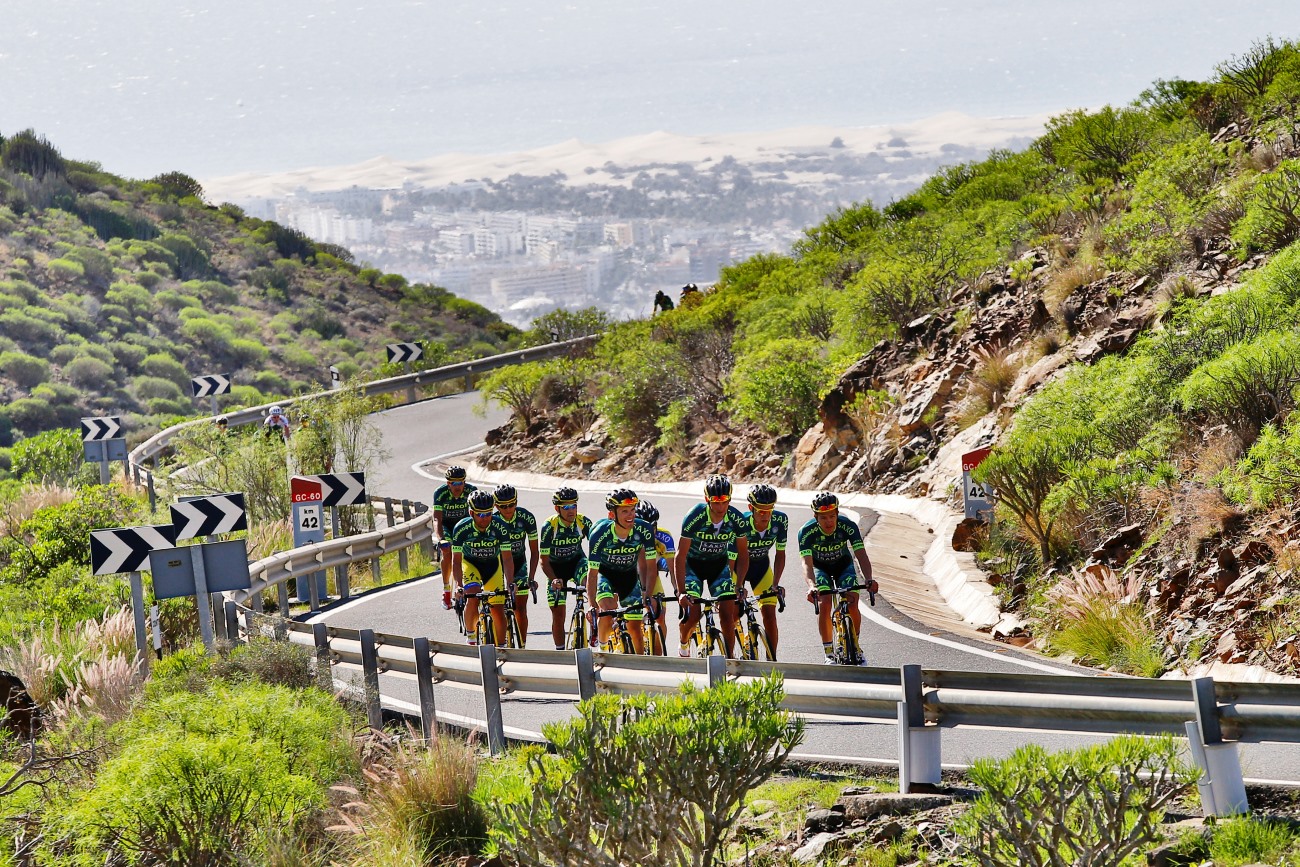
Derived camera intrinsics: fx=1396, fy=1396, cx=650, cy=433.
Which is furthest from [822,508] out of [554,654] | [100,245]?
→ [100,245]

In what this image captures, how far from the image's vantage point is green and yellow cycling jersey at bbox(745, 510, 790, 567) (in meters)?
12.2

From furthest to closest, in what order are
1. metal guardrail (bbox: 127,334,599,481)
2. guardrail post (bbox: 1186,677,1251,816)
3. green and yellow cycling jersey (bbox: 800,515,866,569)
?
metal guardrail (bbox: 127,334,599,481), green and yellow cycling jersey (bbox: 800,515,866,569), guardrail post (bbox: 1186,677,1251,816)

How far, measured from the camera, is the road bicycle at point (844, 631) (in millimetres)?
11812

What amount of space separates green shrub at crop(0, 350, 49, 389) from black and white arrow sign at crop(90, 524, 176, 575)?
133ft

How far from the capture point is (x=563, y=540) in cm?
1333

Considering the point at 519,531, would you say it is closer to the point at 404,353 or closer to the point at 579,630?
the point at 579,630

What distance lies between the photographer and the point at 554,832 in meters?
6.40

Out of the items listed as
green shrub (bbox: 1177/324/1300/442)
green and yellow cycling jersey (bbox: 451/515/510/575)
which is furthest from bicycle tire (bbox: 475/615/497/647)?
green shrub (bbox: 1177/324/1300/442)

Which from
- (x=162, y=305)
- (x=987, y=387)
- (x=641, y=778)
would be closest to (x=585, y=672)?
(x=641, y=778)

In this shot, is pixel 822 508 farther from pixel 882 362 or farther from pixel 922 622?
pixel 882 362

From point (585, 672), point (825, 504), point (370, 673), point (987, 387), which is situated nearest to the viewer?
point (585, 672)

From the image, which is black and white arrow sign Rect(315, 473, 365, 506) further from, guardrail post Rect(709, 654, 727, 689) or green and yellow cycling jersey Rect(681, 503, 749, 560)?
guardrail post Rect(709, 654, 727, 689)

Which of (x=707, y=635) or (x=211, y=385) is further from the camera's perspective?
(x=211, y=385)

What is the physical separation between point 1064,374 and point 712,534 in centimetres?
923
